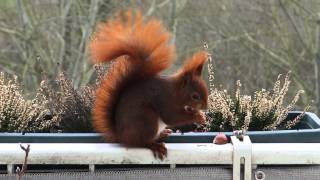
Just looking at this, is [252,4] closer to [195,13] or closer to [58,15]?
[195,13]

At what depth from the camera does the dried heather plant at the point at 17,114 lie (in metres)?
1.88

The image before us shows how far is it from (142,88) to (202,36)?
13.2ft

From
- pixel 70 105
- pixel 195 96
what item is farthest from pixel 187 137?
pixel 70 105

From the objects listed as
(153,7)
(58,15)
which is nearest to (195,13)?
(153,7)

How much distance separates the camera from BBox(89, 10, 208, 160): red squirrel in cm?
154

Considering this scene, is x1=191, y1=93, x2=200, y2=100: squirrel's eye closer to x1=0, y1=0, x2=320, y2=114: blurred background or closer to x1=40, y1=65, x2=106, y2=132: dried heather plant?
x1=40, y1=65, x2=106, y2=132: dried heather plant

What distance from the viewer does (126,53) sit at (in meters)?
1.58

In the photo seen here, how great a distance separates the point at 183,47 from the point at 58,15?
114 centimetres

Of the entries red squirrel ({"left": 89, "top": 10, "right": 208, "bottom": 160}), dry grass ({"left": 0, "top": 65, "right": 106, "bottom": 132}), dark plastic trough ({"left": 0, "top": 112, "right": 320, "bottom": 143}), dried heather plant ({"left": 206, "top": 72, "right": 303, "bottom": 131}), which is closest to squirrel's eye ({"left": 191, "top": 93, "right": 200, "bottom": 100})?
red squirrel ({"left": 89, "top": 10, "right": 208, "bottom": 160})

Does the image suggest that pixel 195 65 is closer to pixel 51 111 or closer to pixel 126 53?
pixel 126 53

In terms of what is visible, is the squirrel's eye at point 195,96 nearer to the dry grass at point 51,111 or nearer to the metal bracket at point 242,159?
the metal bracket at point 242,159

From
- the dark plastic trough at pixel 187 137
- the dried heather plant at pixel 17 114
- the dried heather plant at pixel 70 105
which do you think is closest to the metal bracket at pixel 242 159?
the dark plastic trough at pixel 187 137

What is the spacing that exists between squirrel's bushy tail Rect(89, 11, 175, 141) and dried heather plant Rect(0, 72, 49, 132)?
378mm

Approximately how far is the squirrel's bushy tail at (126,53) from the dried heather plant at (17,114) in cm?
38
